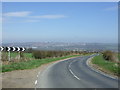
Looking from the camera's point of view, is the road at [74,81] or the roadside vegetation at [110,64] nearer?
the road at [74,81]

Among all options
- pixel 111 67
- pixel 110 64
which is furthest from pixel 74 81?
pixel 110 64

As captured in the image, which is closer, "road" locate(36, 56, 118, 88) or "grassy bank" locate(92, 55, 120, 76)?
"road" locate(36, 56, 118, 88)

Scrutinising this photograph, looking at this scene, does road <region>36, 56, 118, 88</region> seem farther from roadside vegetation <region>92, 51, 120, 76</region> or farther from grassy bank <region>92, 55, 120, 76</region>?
roadside vegetation <region>92, 51, 120, 76</region>

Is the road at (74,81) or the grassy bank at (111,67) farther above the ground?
the road at (74,81)

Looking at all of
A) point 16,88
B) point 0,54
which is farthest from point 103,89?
point 0,54

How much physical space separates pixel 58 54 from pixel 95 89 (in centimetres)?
5482

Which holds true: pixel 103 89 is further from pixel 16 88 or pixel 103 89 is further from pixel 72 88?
pixel 16 88

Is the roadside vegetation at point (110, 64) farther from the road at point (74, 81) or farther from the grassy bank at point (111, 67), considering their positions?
the road at point (74, 81)

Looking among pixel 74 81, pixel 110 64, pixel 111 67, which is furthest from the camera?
pixel 110 64

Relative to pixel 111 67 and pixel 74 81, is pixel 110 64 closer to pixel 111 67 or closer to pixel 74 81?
pixel 111 67

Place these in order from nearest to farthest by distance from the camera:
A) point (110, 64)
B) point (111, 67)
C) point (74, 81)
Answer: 1. point (74, 81)
2. point (111, 67)
3. point (110, 64)

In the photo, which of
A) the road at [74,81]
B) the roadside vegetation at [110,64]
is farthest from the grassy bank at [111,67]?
the road at [74,81]

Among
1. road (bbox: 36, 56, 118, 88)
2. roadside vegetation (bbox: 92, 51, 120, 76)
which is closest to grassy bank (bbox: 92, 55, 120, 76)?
roadside vegetation (bbox: 92, 51, 120, 76)

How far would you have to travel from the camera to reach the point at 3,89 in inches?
610
